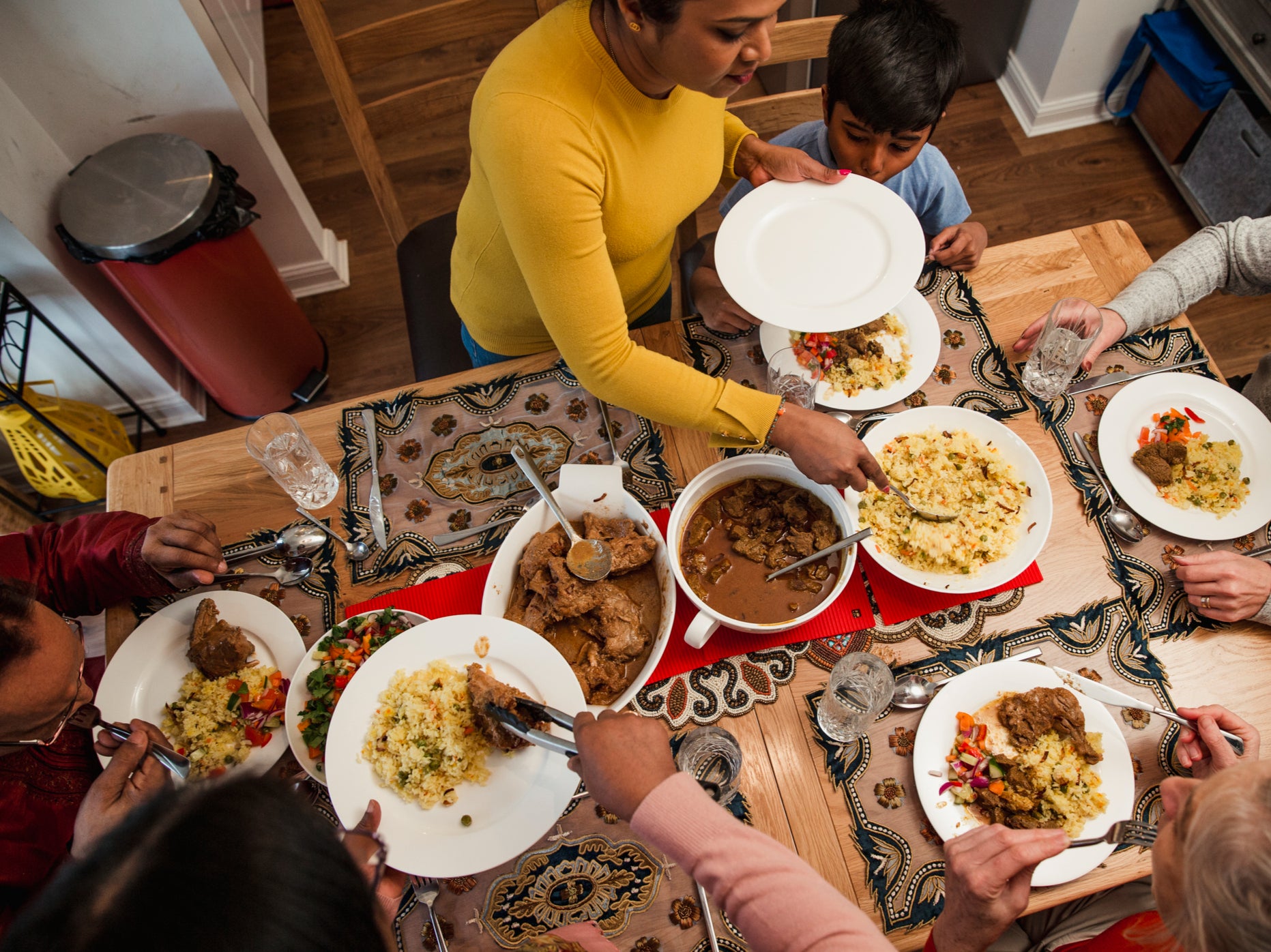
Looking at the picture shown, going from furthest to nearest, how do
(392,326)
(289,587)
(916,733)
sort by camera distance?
(392,326) < (289,587) < (916,733)

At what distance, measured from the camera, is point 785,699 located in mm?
1330

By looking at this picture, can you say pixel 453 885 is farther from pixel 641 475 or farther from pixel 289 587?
pixel 641 475

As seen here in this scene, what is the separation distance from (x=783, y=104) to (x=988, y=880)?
1.80 meters

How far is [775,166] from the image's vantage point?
1655mm

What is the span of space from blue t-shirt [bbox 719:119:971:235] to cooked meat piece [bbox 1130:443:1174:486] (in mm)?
746

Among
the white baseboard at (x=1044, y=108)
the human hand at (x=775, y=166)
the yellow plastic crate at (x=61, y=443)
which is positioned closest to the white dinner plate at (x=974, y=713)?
the human hand at (x=775, y=166)

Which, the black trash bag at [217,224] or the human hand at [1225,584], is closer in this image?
the human hand at [1225,584]

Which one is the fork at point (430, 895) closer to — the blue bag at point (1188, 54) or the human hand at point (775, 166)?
the human hand at point (775, 166)

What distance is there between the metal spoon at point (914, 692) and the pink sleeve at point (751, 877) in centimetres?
36

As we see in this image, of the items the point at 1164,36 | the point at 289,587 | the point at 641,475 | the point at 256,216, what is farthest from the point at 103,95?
the point at 1164,36

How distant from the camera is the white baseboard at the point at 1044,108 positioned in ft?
10.8

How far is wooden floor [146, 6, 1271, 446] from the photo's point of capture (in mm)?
2998

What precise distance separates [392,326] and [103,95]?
117cm

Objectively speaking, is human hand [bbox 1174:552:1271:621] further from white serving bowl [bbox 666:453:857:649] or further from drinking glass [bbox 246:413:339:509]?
drinking glass [bbox 246:413:339:509]
